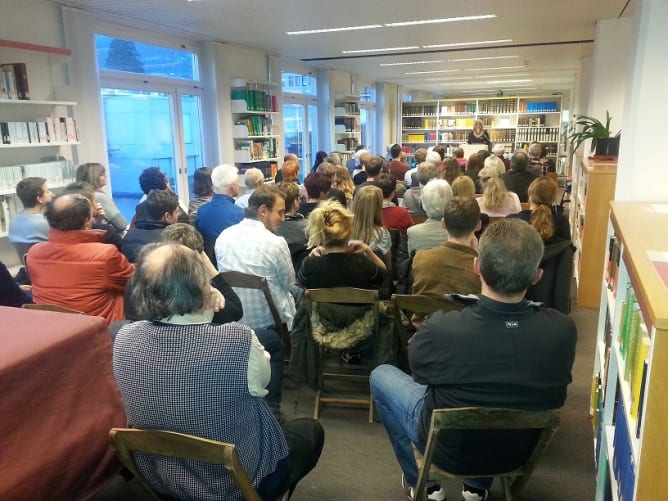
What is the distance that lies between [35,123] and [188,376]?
4061 millimetres

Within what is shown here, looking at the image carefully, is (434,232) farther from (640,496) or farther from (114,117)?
(114,117)

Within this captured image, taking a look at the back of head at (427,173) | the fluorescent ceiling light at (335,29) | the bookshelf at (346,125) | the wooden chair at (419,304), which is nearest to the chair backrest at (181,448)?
the wooden chair at (419,304)

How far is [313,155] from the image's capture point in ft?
37.1

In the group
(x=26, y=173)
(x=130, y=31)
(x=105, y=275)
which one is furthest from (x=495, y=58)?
(x=105, y=275)

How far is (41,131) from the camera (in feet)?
15.2

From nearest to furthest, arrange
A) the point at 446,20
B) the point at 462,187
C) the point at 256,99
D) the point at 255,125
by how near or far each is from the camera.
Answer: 1. the point at 462,187
2. the point at 446,20
3. the point at 256,99
4. the point at 255,125

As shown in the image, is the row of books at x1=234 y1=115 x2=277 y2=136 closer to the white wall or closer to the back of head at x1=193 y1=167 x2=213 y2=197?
the back of head at x1=193 y1=167 x2=213 y2=197

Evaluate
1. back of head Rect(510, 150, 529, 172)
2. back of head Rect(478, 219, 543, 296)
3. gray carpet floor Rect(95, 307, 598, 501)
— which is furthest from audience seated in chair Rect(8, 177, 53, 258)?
back of head Rect(510, 150, 529, 172)

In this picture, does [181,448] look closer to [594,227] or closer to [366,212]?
[366,212]

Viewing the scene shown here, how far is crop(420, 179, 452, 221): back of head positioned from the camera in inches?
138

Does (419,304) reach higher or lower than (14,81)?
lower

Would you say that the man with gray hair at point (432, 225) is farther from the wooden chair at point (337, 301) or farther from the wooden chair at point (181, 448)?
the wooden chair at point (181, 448)

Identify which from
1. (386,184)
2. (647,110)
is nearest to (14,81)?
(386,184)

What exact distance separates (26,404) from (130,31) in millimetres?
5741
